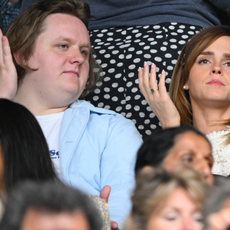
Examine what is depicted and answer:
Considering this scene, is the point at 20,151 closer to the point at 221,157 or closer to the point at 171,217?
the point at 171,217

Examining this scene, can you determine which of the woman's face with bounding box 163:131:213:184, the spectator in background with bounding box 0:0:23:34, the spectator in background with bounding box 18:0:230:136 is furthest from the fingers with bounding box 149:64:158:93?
the spectator in background with bounding box 0:0:23:34

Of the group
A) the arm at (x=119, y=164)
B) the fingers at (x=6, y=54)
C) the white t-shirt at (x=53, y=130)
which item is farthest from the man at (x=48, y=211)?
the fingers at (x=6, y=54)

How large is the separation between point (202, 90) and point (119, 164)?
39cm

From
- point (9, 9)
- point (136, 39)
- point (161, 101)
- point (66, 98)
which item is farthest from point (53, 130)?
point (9, 9)

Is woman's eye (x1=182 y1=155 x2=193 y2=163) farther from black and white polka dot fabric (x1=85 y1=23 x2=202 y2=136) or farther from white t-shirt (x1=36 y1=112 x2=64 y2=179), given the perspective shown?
black and white polka dot fabric (x1=85 y1=23 x2=202 y2=136)

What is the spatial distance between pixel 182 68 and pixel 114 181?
525 mm

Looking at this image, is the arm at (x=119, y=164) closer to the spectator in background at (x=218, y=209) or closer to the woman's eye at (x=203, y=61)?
the woman's eye at (x=203, y=61)

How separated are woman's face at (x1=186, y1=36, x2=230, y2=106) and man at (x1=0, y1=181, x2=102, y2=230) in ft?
3.01

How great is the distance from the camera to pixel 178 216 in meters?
0.64

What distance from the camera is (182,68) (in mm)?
1567

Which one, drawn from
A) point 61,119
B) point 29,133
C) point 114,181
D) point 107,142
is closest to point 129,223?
point 29,133

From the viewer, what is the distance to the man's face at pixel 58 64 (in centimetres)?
147

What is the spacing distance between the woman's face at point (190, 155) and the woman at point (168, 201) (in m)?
0.13

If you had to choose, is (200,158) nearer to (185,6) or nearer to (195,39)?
(195,39)
